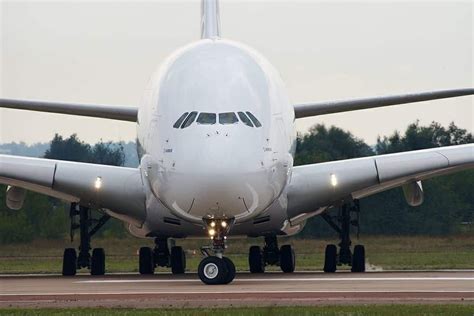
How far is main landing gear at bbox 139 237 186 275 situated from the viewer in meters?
34.8

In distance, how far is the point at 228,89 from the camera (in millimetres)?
27938

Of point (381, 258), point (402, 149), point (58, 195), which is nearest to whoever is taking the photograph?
point (58, 195)

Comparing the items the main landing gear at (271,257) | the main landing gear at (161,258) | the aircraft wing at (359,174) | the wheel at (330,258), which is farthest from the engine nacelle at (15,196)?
the wheel at (330,258)

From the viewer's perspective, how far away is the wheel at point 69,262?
34156mm

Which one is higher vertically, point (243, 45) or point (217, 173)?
point (243, 45)

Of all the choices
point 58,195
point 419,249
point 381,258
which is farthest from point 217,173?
point 419,249

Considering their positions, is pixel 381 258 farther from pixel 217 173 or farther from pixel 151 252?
pixel 217 173

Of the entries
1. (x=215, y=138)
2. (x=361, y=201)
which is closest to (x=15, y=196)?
(x=215, y=138)

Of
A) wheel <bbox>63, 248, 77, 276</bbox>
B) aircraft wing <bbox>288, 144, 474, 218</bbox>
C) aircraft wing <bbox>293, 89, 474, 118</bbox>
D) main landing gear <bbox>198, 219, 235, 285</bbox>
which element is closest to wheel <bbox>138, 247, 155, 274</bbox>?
wheel <bbox>63, 248, 77, 276</bbox>

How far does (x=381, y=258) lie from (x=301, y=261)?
275cm

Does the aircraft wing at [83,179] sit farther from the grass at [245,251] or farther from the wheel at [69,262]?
Answer: the grass at [245,251]

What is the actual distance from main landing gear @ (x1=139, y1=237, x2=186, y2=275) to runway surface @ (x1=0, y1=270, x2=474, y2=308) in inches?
138

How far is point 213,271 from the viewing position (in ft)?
87.5

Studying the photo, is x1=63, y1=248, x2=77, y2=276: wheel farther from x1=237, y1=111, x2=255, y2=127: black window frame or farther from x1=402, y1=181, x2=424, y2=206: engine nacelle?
x1=237, y1=111, x2=255, y2=127: black window frame
